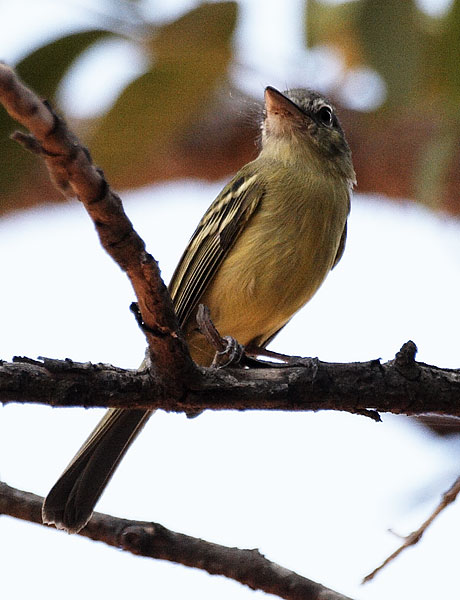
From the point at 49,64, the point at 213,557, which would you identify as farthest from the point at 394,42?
the point at 213,557

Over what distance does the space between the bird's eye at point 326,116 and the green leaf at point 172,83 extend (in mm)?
769

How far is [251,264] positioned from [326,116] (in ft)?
5.37

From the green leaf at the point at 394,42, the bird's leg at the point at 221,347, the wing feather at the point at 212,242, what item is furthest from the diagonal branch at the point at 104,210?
the green leaf at the point at 394,42

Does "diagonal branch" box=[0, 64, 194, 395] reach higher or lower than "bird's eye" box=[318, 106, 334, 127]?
lower

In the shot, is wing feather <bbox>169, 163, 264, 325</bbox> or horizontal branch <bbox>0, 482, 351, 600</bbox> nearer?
horizontal branch <bbox>0, 482, 351, 600</bbox>

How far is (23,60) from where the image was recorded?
14.0 feet

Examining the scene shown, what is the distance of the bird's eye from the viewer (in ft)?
18.7

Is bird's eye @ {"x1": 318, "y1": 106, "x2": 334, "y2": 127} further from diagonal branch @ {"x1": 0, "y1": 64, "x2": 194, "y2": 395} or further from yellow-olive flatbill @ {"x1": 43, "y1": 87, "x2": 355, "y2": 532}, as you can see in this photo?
diagonal branch @ {"x1": 0, "y1": 64, "x2": 194, "y2": 395}

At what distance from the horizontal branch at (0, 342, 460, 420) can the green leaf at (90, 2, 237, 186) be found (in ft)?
6.31

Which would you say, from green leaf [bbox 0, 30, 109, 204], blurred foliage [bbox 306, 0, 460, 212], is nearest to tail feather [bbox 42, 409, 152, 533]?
green leaf [bbox 0, 30, 109, 204]

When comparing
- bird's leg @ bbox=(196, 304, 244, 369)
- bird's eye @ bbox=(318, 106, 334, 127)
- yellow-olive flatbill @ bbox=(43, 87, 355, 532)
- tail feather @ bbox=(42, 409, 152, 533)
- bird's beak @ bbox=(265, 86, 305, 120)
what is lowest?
tail feather @ bbox=(42, 409, 152, 533)

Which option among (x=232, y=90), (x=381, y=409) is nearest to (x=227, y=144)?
(x=232, y=90)

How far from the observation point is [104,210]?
2566mm

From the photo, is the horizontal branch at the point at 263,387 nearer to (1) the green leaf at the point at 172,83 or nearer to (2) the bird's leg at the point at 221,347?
(2) the bird's leg at the point at 221,347
